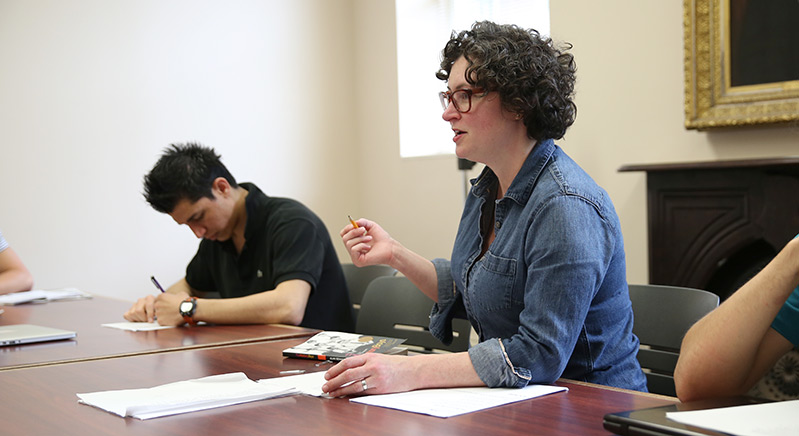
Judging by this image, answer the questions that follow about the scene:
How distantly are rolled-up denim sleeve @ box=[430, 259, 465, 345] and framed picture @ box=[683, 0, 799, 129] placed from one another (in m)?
1.90

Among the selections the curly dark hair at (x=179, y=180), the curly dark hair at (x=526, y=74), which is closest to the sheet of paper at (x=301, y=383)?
the curly dark hair at (x=526, y=74)

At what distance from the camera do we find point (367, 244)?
1.80 meters

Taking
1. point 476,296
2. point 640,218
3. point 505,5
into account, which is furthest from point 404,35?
point 476,296

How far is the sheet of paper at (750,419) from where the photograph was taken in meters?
0.89

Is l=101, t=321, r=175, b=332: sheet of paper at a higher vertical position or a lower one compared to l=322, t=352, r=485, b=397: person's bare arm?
lower

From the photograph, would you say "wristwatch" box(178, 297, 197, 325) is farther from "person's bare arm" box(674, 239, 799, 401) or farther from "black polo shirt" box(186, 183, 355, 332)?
"person's bare arm" box(674, 239, 799, 401)

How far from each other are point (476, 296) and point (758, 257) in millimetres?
2036

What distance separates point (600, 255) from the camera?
1.35 m

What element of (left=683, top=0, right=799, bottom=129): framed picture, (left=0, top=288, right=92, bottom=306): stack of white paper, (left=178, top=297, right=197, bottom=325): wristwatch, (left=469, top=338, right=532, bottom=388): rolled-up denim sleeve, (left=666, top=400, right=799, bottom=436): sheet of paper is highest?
(left=683, top=0, right=799, bottom=129): framed picture

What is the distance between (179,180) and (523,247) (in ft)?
4.85

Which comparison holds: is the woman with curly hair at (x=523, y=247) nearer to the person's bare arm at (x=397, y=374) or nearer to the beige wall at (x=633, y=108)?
the person's bare arm at (x=397, y=374)

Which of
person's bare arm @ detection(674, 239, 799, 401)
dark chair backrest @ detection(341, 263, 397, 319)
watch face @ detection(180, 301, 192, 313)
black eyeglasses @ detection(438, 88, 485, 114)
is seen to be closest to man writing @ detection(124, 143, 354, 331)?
watch face @ detection(180, 301, 192, 313)

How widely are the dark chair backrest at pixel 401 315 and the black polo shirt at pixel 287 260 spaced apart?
214 mm

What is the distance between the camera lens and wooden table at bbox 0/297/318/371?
5.82ft
